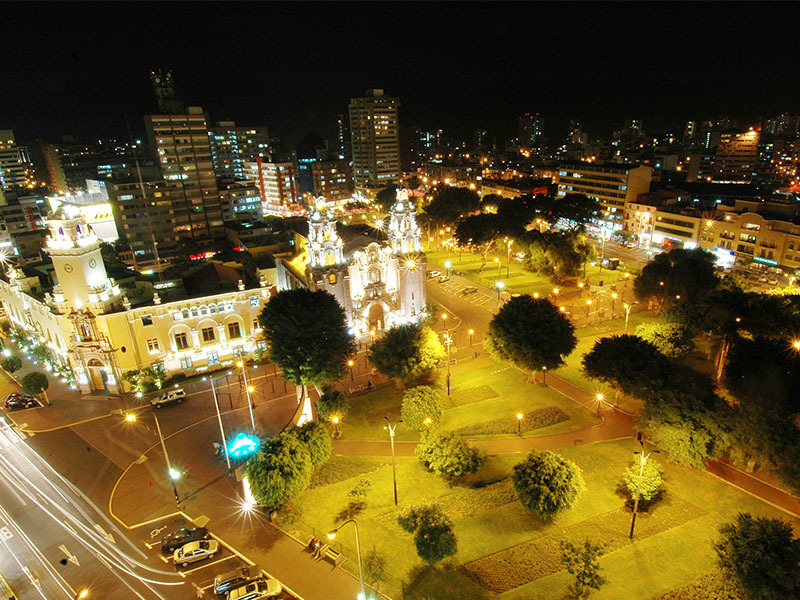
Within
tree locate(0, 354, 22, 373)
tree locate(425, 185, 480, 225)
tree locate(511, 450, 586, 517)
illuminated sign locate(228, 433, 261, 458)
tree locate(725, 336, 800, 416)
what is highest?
tree locate(425, 185, 480, 225)

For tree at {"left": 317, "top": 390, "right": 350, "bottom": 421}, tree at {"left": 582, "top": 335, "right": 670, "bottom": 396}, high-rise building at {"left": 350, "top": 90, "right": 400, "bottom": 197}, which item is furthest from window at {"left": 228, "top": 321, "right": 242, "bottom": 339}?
high-rise building at {"left": 350, "top": 90, "right": 400, "bottom": 197}

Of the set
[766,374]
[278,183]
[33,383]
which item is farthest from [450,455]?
[278,183]

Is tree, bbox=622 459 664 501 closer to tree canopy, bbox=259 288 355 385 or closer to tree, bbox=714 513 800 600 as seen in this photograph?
tree, bbox=714 513 800 600

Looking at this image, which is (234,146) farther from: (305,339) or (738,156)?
(738,156)

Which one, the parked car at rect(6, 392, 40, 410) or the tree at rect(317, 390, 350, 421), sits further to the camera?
the parked car at rect(6, 392, 40, 410)

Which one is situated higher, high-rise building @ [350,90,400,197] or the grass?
high-rise building @ [350,90,400,197]

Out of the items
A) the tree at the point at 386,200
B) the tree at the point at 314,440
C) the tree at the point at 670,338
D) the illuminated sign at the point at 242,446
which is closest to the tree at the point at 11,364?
the illuminated sign at the point at 242,446

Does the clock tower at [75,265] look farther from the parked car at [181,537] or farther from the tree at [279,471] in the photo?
the tree at [279,471]

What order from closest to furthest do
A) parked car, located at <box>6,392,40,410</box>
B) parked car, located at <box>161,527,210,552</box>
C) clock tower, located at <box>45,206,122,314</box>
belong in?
parked car, located at <box>161,527,210,552</box> → clock tower, located at <box>45,206,122,314</box> → parked car, located at <box>6,392,40,410</box>
